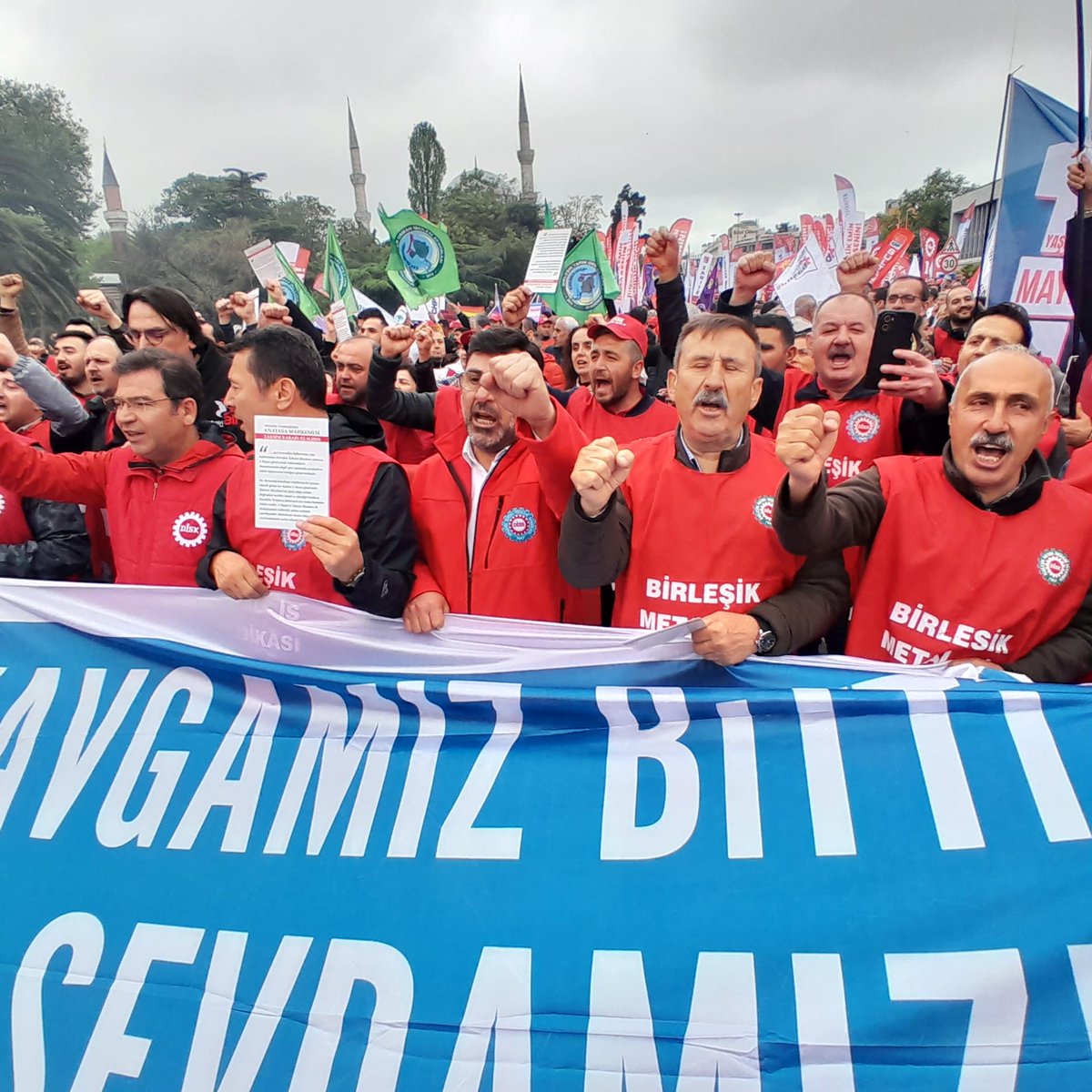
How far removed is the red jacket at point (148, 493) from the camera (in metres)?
2.85

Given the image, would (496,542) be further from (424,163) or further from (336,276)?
(424,163)

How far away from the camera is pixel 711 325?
2.41m

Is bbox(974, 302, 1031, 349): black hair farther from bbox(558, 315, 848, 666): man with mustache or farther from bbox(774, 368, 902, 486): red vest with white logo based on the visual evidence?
bbox(558, 315, 848, 666): man with mustache

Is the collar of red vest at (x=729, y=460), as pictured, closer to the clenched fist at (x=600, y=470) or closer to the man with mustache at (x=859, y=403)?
the clenched fist at (x=600, y=470)

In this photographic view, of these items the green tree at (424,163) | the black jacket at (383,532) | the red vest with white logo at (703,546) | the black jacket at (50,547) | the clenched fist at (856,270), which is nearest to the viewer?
the red vest with white logo at (703,546)

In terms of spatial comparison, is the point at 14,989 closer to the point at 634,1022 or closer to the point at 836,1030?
the point at 634,1022

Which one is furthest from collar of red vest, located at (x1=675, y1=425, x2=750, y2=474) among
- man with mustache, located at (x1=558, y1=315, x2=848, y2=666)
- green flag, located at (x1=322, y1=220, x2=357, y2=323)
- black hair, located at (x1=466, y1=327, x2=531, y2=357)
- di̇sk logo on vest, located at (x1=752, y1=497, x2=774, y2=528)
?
green flag, located at (x1=322, y1=220, x2=357, y2=323)

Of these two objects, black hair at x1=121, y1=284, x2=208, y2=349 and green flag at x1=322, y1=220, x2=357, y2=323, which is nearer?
black hair at x1=121, y1=284, x2=208, y2=349

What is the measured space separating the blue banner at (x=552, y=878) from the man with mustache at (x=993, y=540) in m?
0.28

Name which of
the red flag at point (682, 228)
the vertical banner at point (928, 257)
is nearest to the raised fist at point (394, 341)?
the red flag at point (682, 228)

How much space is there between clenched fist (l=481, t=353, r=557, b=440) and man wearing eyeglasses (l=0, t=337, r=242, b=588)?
1238 millimetres

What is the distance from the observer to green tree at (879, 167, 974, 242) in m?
58.2

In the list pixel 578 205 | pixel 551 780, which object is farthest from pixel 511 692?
pixel 578 205

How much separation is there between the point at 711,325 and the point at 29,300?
136 ft
